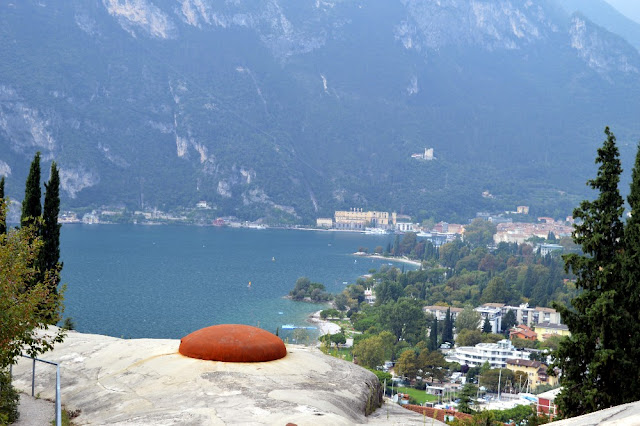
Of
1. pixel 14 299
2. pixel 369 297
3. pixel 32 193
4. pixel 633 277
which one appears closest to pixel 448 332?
pixel 369 297

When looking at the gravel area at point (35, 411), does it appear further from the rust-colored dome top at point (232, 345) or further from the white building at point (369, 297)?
the white building at point (369, 297)

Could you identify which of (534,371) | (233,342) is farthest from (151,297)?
(233,342)

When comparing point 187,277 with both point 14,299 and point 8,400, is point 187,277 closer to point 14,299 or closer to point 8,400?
point 8,400

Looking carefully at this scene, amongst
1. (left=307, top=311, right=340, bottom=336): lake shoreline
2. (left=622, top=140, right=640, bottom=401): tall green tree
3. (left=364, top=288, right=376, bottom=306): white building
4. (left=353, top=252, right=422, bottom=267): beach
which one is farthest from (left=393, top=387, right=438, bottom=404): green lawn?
(left=353, top=252, right=422, bottom=267): beach

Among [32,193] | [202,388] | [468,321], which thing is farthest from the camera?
[468,321]

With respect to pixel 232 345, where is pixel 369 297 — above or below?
below
